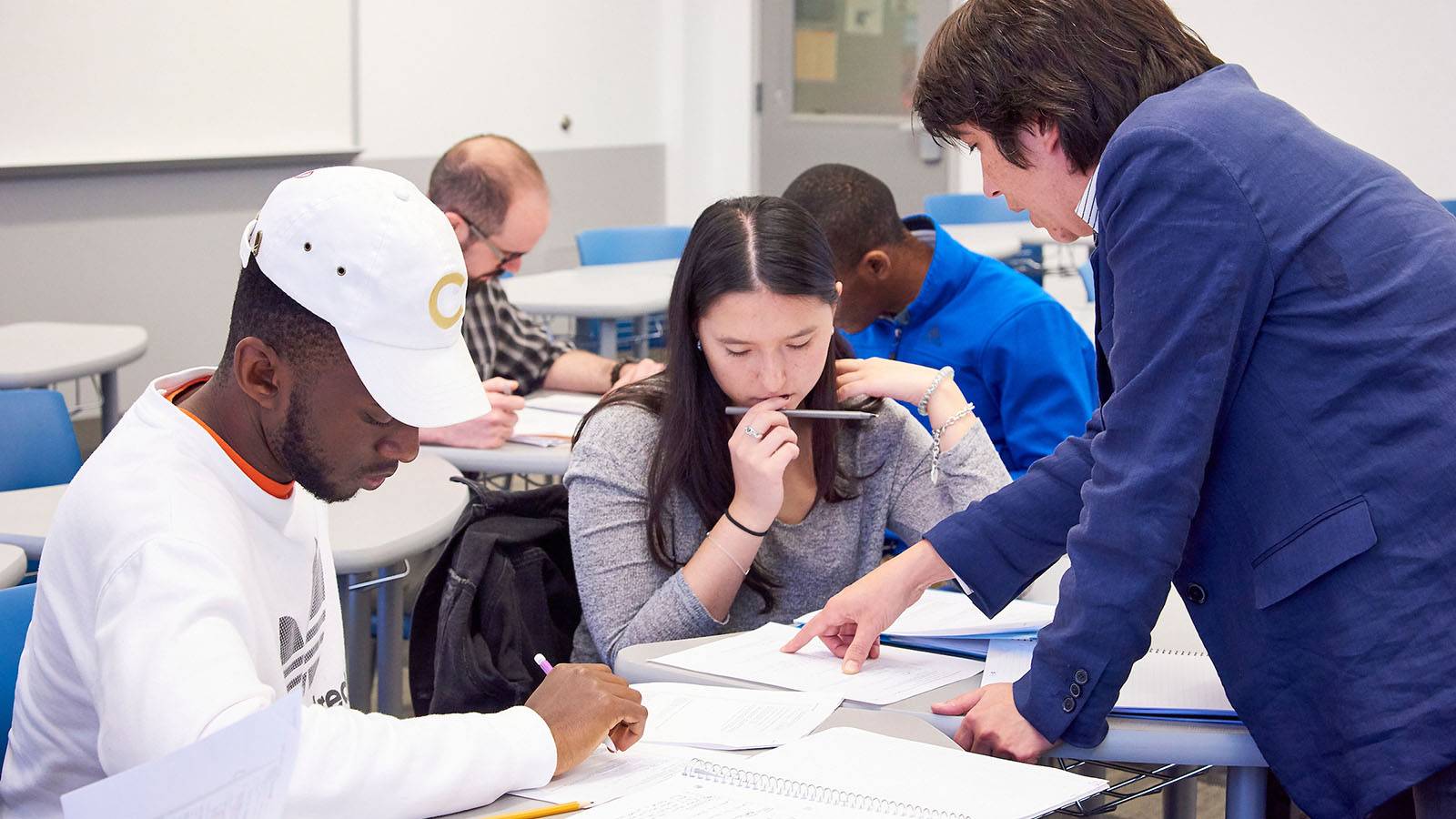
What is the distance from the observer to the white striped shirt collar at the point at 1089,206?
139cm

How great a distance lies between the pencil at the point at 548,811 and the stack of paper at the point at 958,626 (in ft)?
1.77

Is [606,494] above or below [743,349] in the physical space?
below

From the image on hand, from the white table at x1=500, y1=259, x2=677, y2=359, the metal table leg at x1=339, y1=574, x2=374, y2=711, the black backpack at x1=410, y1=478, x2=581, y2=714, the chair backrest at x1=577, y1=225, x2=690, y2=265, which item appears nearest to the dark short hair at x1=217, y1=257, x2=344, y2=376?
the black backpack at x1=410, y1=478, x2=581, y2=714

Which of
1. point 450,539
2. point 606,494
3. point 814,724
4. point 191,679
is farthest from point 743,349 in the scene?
point 191,679

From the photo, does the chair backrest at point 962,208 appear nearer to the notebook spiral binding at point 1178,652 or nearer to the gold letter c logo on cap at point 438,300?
the notebook spiral binding at point 1178,652

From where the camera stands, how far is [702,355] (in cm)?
203

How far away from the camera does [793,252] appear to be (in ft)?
6.47

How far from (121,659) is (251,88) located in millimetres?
5217

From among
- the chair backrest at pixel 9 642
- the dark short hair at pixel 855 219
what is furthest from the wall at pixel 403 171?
the chair backrest at pixel 9 642

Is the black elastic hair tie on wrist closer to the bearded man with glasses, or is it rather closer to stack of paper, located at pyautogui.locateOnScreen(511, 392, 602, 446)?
stack of paper, located at pyautogui.locateOnScreen(511, 392, 602, 446)

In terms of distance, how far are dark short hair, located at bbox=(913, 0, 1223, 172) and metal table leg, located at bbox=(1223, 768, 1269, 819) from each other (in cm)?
65

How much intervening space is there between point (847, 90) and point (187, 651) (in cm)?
748

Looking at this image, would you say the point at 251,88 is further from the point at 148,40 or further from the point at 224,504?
the point at 224,504

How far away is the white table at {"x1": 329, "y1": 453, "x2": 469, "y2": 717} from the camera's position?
2.18 metres
